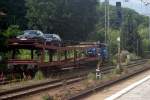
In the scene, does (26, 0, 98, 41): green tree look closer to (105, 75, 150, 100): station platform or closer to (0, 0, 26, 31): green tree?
(0, 0, 26, 31): green tree

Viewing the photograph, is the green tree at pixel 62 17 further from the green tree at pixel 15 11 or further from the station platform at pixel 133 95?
the station platform at pixel 133 95

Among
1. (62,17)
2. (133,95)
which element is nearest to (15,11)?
(62,17)

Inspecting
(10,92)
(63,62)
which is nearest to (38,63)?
(63,62)

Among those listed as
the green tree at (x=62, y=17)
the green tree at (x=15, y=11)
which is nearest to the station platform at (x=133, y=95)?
the green tree at (x=15, y=11)

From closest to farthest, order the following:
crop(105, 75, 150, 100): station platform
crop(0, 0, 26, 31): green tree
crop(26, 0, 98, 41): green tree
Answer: crop(105, 75, 150, 100): station platform, crop(0, 0, 26, 31): green tree, crop(26, 0, 98, 41): green tree

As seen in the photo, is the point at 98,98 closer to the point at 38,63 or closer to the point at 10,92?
the point at 10,92

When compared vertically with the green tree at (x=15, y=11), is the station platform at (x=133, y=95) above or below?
below

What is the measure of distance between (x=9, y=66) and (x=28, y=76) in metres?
1.78

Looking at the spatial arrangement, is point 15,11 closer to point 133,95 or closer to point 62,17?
point 62,17

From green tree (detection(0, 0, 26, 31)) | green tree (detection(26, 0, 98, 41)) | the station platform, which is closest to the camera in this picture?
the station platform

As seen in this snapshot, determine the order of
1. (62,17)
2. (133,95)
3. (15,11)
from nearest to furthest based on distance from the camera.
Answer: (133,95), (15,11), (62,17)

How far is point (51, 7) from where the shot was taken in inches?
3054

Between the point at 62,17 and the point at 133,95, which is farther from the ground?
the point at 62,17

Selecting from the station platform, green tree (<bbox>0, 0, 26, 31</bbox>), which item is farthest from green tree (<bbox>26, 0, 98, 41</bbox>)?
the station platform
